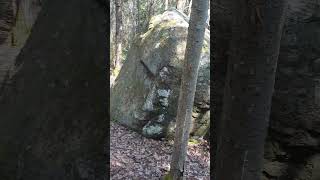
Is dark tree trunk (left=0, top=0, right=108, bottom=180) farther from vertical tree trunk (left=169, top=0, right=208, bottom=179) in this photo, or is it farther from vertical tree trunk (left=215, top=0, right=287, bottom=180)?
vertical tree trunk (left=169, top=0, right=208, bottom=179)

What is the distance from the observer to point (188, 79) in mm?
7996

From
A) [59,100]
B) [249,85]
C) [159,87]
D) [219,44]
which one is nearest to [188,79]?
[159,87]

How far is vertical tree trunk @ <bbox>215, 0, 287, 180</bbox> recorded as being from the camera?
1.50 metres

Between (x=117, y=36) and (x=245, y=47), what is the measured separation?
1694cm

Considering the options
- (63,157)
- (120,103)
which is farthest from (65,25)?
(120,103)

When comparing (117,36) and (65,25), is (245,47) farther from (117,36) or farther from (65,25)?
(117,36)

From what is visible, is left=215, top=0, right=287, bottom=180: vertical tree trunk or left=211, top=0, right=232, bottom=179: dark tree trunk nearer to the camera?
left=215, top=0, right=287, bottom=180: vertical tree trunk

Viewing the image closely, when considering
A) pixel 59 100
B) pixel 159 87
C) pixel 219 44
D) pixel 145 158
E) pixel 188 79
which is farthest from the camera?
pixel 159 87

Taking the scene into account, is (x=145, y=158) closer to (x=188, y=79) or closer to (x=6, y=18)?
(x=188, y=79)

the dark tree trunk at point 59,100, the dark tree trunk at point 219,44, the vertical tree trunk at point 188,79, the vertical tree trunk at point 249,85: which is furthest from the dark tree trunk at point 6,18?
the vertical tree trunk at point 188,79

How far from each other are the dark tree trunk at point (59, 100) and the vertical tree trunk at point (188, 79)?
4.91 meters

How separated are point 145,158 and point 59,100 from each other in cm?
688

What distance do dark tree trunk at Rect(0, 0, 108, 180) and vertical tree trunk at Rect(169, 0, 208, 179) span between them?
4905 mm

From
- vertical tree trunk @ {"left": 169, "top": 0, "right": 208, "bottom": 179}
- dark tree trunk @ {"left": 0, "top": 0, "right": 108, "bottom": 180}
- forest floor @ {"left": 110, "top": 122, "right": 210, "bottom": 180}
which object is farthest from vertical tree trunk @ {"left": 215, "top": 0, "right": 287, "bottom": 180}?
forest floor @ {"left": 110, "top": 122, "right": 210, "bottom": 180}
